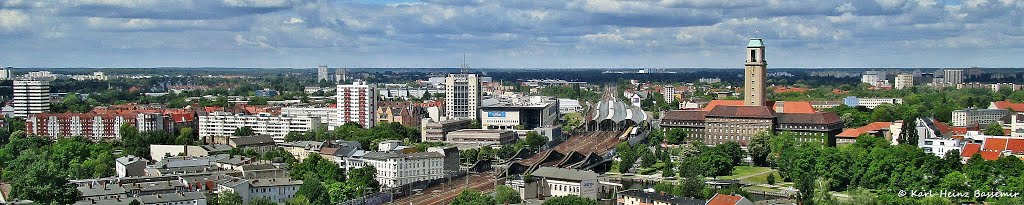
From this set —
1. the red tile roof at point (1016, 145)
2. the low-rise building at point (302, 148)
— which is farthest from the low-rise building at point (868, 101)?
the low-rise building at point (302, 148)

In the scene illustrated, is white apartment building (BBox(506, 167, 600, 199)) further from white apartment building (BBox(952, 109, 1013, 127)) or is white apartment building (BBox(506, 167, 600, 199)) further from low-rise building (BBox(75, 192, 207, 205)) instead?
white apartment building (BBox(952, 109, 1013, 127))

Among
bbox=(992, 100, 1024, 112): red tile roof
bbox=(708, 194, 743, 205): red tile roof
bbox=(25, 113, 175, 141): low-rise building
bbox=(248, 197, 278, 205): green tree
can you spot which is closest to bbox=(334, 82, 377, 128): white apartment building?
bbox=(25, 113, 175, 141): low-rise building

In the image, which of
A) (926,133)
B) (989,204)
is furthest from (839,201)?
(926,133)

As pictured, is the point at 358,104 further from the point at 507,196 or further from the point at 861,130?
the point at 507,196

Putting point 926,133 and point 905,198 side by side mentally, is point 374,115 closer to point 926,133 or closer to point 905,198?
point 926,133

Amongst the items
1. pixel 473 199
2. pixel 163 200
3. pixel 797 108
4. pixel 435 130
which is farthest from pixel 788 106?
pixel 163 200
